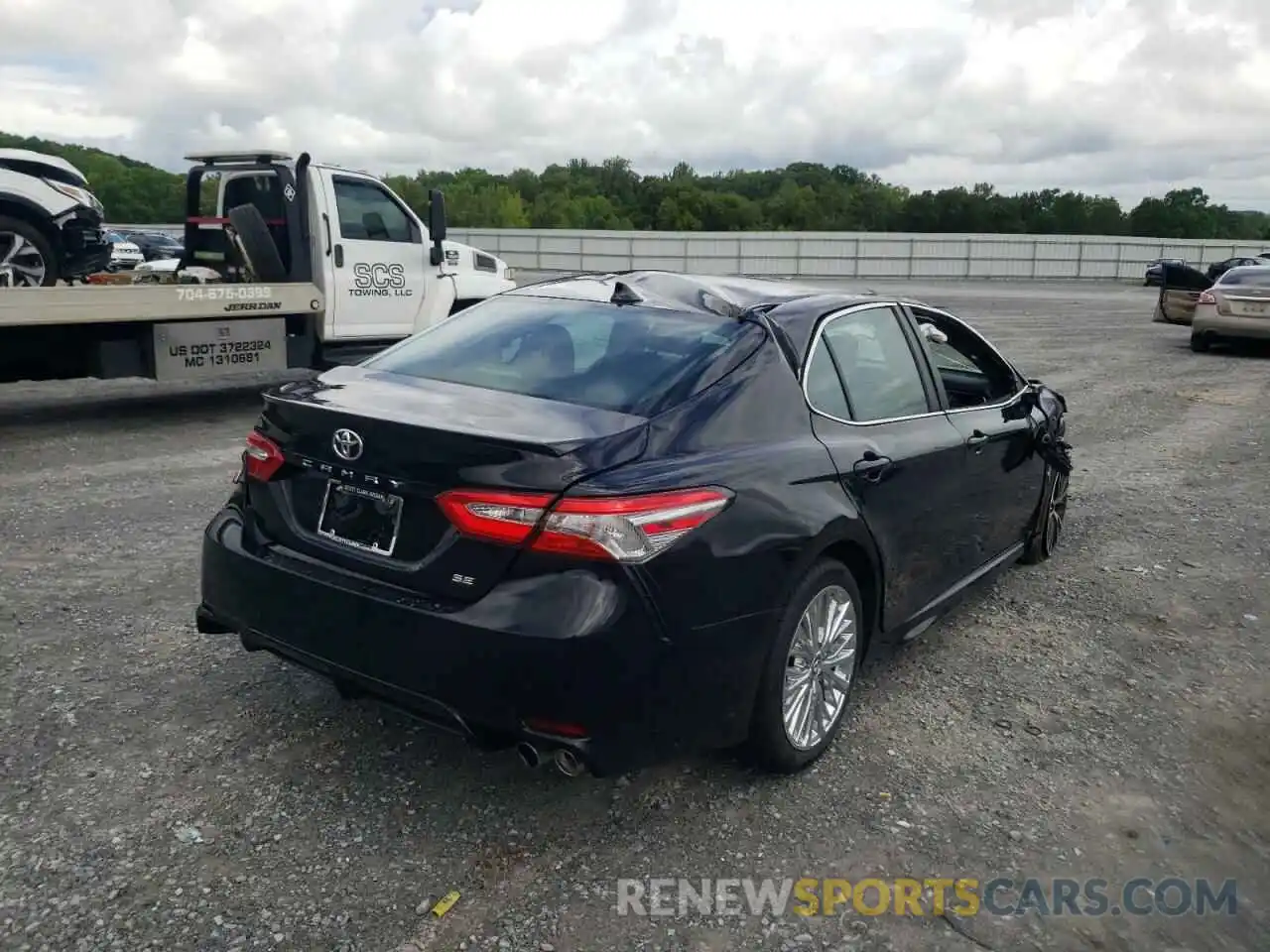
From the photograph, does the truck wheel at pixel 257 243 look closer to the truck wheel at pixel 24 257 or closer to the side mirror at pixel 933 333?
the truck wheel at pixel 24 257

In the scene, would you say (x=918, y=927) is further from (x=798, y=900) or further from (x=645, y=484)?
(x=645, y=484)

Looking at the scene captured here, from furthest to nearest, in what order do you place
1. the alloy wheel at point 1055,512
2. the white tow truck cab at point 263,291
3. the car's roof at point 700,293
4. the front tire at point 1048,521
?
the white tow truck cab at point 263,291
the alloy wheel at point 1055,512
the front tire at point 1048,521
the car's roof at point 700,293

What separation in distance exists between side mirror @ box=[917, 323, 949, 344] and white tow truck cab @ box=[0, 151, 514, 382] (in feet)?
21.0

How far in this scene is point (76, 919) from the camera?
2752 millimetres

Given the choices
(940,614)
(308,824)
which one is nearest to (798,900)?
(308,824)

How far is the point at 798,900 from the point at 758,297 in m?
2.17

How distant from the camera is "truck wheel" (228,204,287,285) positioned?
10062 mm

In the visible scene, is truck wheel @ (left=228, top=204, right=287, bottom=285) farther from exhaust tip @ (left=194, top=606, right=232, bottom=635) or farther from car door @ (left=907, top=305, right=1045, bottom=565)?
exhaust tip @ (left=194, top=606, right=232, bottom=635)

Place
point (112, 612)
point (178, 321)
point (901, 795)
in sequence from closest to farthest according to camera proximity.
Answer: point (901, 795) < point (112, 612) < point (178, 321)

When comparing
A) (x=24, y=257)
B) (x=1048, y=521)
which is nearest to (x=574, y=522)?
(x=1048, y=521)

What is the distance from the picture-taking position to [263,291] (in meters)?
9.59

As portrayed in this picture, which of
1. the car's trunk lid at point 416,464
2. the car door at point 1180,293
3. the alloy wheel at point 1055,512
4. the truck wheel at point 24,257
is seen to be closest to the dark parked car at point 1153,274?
the car door at point 1180,293

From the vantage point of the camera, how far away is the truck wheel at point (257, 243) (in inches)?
396

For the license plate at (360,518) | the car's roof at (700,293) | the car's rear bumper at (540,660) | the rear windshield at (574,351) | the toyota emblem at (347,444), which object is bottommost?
the car's rear bumper at (540,660)
